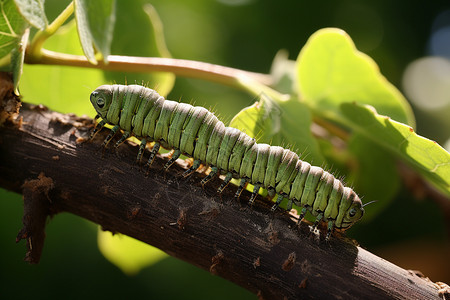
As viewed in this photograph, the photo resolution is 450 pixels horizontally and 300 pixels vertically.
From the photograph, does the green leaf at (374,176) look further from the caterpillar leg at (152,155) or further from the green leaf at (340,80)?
the caterpillar leg at (152,155)

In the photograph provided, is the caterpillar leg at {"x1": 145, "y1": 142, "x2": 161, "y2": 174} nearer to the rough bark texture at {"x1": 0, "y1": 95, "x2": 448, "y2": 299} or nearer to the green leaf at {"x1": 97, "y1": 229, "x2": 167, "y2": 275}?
the rough bark texture at {"x1": 0, "y1": 95, "x2": 448, "y2": 299}

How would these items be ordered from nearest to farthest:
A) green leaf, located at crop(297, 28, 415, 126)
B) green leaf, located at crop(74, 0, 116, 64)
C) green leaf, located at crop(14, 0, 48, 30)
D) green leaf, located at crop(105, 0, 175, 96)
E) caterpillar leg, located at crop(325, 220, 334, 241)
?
green leaf, located at crop(14, 0, 48, 30)
green leaf, located at crop(74, 0, 116, 64)
caterpillar leg, located at crop(325, 220, 334, 241)
green leaf, located at crop(297, 28, 415, 126)
green leaf, located at crop(105, 0, 175, 96)

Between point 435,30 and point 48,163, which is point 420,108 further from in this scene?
point 48,163

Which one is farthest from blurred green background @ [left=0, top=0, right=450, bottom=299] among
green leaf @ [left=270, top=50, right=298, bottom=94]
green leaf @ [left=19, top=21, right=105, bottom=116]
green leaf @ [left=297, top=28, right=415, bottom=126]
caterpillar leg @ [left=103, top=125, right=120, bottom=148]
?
caterpillar leg @ [left=103, top=125, right=120, bottom=148]

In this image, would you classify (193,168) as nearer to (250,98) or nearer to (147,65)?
(147,65)

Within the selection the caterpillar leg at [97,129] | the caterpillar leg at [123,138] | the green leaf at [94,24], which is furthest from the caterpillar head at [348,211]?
the green leaf at [94,24]

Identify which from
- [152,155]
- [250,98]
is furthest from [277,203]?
[250,98]

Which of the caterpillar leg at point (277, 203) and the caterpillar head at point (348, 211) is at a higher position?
the caterpillar head at point (348, 211)
